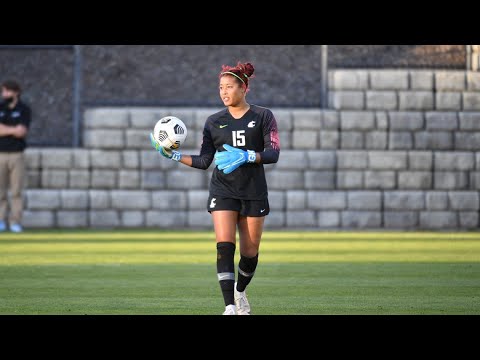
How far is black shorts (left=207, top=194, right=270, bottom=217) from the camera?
1014 centimetres

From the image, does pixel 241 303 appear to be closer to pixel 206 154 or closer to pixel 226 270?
pixel 226 270

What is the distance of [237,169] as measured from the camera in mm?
10242

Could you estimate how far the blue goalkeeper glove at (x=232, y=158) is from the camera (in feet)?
33.0

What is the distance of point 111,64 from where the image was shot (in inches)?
938

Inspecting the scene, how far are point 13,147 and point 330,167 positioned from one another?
5.84 meters

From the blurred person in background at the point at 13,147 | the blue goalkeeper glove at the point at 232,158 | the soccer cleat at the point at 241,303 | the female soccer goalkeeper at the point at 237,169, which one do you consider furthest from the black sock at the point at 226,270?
the blurred person in background at the point at 13,147

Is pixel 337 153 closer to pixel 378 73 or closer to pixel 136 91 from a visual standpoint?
pixel 378 73

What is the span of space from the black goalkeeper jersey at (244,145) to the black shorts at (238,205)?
35mm

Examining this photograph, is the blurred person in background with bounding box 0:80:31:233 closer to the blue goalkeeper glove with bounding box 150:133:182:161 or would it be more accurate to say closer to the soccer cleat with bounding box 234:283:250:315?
the blue goalkeeper glove with bounding box 150:133:182:161

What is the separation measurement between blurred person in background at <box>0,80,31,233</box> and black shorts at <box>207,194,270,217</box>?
38.3ft

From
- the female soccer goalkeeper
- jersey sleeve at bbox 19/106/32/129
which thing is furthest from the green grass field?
jersey sleeve at bbox 19/106/32/129

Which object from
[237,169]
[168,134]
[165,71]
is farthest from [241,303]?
[165,71]

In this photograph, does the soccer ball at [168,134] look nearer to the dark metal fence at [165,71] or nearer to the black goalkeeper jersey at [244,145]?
the black goalkeeper jersey at [244,145]
